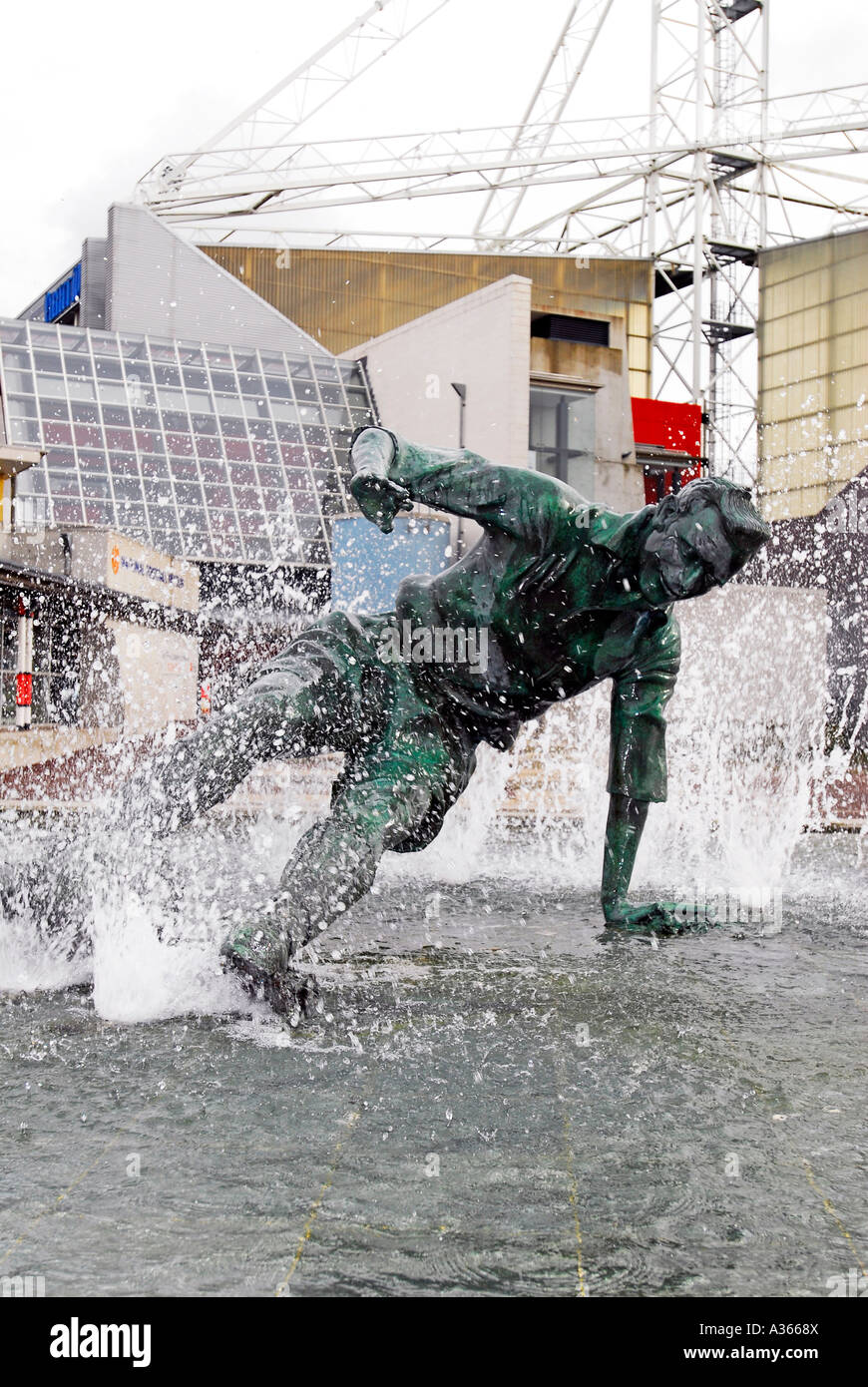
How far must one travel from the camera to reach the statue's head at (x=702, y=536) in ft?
10.3

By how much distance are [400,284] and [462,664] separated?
3644 centimetres

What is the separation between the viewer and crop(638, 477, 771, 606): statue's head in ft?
10.3

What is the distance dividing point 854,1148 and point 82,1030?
1.62m

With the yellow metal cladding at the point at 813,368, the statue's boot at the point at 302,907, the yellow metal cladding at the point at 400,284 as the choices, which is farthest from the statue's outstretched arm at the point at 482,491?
the yellow metal cladding at the point at 400,284

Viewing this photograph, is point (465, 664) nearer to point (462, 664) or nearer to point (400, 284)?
point (462, 664)

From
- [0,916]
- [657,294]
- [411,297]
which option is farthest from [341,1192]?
[657,294]

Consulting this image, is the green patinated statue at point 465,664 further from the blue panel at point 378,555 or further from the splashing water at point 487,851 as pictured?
the blue panel at point 378,555

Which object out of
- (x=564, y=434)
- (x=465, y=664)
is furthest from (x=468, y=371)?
(x=465, y=664)

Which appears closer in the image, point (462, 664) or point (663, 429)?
point (462, 664)

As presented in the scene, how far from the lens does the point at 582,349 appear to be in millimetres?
35500

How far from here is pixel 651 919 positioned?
3.86m

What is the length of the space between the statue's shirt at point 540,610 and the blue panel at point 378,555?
21.1 m

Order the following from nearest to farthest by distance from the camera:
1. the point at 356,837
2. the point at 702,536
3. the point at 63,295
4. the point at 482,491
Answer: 1. the point at 356,837
2. the point at 702,536
3. the point at 482,491
4. the point at 63,295
